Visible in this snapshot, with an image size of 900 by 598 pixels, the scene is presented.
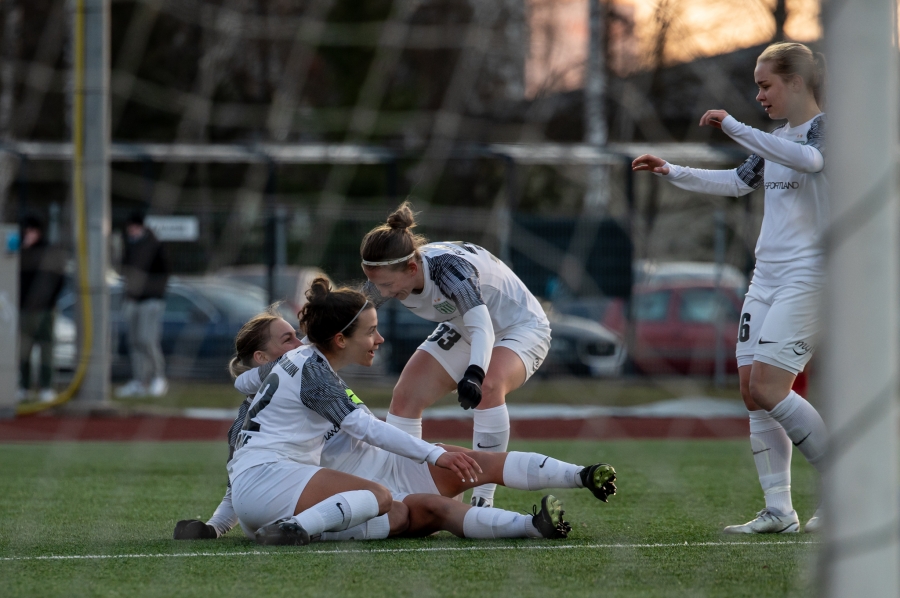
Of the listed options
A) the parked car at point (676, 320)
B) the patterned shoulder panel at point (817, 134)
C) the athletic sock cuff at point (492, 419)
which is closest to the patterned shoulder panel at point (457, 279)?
the athletic sock cuff at point (492, 419)

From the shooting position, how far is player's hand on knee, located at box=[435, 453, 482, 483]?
3346mm

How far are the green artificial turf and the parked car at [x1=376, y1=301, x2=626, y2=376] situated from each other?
23.6 ft

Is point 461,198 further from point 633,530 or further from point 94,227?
point 633,530

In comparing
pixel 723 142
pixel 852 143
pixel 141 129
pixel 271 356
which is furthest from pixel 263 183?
pixel 852 143

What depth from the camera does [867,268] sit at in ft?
6.15

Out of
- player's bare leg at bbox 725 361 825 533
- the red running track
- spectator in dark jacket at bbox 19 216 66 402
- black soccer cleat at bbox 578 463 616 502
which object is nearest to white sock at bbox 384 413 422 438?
black soccer cleat at bbox 578 463 616 502

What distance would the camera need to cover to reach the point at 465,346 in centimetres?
441

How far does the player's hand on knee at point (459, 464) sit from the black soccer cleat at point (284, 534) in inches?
20.5

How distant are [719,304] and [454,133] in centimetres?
931

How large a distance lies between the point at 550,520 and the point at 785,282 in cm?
118

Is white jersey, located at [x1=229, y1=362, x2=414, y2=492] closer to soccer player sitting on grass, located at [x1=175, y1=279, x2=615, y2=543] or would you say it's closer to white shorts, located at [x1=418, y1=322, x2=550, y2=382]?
soccer player sitting on grass, located at [x1=175, y1=279, x2=615, y2=543]

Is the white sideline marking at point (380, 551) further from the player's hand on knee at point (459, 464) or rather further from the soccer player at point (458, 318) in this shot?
the soccer player at point (458, 318)

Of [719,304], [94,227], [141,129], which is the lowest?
[719,304]

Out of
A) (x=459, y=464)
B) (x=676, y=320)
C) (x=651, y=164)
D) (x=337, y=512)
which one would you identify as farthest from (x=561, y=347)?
(x=459, y=464)
